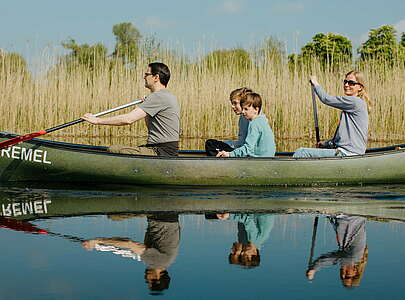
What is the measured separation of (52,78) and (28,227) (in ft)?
27.2

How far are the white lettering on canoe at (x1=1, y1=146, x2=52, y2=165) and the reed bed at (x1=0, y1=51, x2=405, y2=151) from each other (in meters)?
5.07

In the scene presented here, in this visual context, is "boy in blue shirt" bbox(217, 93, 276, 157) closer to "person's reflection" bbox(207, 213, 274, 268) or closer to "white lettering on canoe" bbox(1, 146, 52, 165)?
"person's reflection" bbox(207, 213, 274, 268)

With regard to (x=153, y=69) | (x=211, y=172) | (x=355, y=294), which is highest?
(x=153, y=69)

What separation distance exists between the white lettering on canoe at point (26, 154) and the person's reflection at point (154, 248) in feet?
9.09

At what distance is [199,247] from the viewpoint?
427 centimetres

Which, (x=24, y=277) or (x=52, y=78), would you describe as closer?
(x=24, y=277)

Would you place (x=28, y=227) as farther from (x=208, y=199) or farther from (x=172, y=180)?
(x=172, y=180)

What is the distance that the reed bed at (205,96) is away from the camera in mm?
12617

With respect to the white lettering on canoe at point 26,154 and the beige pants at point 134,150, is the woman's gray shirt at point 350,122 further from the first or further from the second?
the white lettering on canoe at point 26,154

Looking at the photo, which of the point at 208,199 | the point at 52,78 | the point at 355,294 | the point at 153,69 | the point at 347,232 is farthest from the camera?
the point at 52,78

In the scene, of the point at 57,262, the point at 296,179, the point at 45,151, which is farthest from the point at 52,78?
the point at 57,262

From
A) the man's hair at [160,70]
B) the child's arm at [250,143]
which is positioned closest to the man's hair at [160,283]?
the child's arm at [250,143]

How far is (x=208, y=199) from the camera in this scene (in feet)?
21.8

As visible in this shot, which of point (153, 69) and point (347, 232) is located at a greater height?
point (153, 69)
